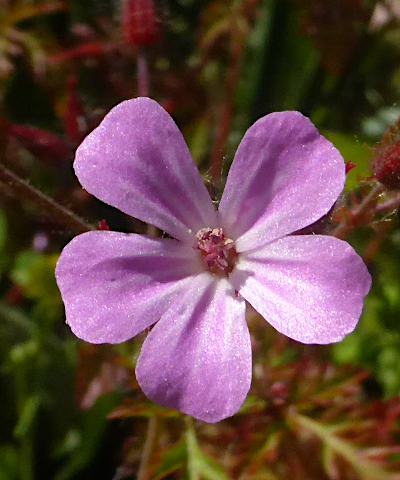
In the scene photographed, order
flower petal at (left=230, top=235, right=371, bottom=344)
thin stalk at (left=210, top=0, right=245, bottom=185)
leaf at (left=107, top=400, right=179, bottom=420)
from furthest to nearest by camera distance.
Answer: thin stalk at (left=210, top=0, right=245, bottom=185) → leaf at (left=107, top=400, right=179, bottom=420) → flower petal at (left=230, top=235, right=371, bottom=344)

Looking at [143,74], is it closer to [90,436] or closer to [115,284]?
[115,284]

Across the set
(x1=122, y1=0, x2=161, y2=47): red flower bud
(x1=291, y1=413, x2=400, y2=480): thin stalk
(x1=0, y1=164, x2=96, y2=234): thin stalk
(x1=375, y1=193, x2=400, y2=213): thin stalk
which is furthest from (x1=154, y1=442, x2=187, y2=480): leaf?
(x1=122, y1=0, x2=161, y2=47): red flower bud

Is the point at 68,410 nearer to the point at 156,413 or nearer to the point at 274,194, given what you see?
the point at 156,413

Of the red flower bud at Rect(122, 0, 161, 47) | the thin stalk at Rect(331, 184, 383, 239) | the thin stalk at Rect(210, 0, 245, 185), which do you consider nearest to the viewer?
the thin stalk at Rect(331, 184, 383, 239)

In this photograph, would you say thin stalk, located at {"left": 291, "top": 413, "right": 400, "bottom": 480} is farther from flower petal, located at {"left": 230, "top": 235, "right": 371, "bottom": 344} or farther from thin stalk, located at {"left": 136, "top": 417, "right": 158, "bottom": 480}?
flower petal, located at {"left": 230, "top": 235, "right": 371, "bottom": 344}

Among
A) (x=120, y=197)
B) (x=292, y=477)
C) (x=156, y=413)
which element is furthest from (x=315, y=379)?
(x=120, y=197)

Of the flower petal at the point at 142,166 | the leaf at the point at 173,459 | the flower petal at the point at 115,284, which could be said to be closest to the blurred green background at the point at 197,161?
the leaf at the point at 173,459
